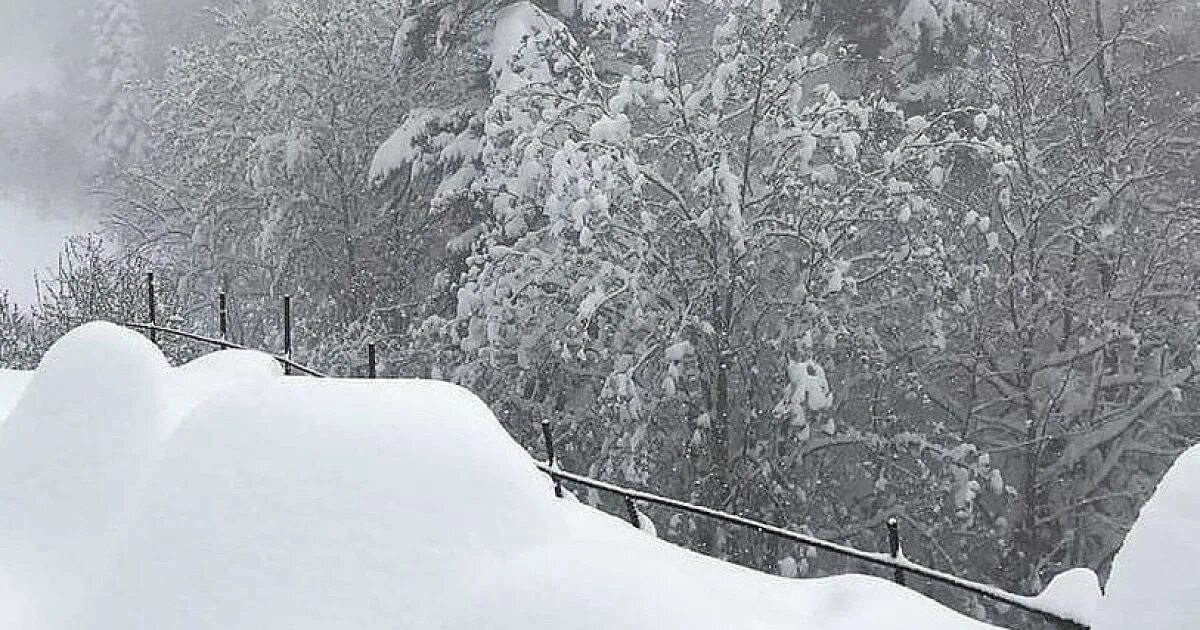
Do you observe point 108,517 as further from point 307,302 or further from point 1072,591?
point 307,302

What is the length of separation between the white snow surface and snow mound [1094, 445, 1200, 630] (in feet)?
3.78

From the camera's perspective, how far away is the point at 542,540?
3789 mm

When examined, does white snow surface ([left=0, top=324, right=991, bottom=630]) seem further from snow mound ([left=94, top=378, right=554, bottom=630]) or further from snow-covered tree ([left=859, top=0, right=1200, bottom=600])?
snow-covered tree ([left=859, top=0, right=1200, bottom=600])

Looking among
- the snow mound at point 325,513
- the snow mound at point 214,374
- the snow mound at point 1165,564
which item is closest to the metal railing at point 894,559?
the snow mound at point 1165,564

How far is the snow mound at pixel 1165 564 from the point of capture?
289 cm

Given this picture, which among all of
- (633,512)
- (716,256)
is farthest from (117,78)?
(633,512)

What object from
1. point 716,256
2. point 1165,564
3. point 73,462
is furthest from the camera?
point 716,256

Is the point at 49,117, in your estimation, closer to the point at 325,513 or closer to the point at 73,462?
the point at 73,462

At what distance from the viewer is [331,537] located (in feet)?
11.9

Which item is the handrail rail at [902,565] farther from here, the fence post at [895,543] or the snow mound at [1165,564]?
the snow mound at [1165,564]

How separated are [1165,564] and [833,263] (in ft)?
35.0

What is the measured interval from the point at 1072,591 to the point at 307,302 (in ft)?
65.8

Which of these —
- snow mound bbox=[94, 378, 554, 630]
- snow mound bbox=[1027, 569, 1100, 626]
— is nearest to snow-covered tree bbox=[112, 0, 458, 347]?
snow mound bbox=[94, 378, 554, 630]

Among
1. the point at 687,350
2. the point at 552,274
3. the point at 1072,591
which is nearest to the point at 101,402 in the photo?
the point at 1072,591
